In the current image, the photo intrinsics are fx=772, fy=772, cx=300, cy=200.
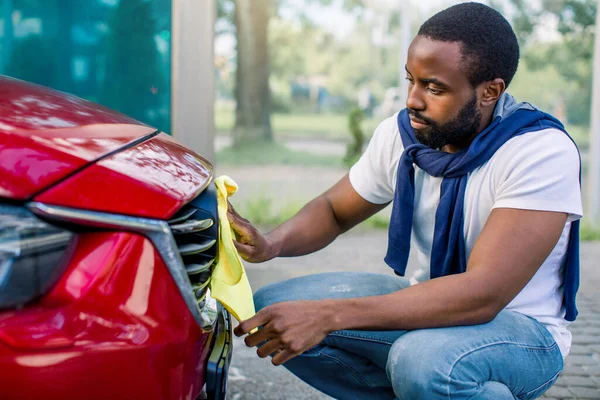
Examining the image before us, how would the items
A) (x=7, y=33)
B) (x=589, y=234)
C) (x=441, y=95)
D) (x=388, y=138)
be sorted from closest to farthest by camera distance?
1. (x=441, y=95)
2. (x=388, y=138)
3. (x=7, y=33)
4. (x=589, y=234)

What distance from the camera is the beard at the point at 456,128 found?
2.42m

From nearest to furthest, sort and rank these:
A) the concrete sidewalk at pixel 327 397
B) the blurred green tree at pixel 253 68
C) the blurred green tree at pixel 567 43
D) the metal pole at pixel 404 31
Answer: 1. the concrete sidewalk at pixel 327 397
2. the blurred green tree at pixel 253 68
3. the blurred green tree at pixel 567 43
4. the metal pole at pixel 404 31

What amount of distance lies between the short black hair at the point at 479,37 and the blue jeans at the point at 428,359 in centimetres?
76

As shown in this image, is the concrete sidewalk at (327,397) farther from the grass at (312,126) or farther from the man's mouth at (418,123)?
the grass at (312,126)

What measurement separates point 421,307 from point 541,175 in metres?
0.52

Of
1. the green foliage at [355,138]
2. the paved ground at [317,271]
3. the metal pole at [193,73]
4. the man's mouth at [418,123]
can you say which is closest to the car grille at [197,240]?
the man's mouth at [418,123]

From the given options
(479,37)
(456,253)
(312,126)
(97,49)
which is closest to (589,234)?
(312,126)

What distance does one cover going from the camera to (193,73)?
5.02 m

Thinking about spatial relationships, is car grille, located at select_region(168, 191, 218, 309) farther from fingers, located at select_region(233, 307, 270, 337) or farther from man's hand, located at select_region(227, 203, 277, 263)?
man's hand, located at select_region(227, 203, 277, 263)

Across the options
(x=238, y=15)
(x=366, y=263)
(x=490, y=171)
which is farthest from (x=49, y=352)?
(x=238, y=15)

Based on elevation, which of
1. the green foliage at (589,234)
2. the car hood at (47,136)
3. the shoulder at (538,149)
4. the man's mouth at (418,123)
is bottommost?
the green foliage at (589,234)

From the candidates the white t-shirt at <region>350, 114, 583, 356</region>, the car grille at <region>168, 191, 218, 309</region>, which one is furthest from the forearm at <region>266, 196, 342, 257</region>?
the car grille at <region>168, 191, 218, 309</region>

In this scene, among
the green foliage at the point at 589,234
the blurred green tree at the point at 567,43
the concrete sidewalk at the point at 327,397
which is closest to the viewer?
the concrete sidewalk at the point at 327,397

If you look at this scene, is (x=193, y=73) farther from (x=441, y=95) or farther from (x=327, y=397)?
(x=441, y=95)
